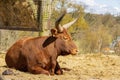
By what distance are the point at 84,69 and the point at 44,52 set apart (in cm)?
190

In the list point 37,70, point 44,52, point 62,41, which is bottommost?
point 37,70

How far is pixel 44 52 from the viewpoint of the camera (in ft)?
31.6

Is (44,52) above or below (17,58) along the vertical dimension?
above

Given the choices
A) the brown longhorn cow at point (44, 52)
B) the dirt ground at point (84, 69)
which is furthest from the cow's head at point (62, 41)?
the dirt ground at point (84, 69)

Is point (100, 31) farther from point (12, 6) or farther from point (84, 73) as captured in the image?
point (84, 73)

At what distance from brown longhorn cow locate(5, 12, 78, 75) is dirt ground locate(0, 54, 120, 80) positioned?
269 mm

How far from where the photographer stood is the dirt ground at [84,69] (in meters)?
8.99

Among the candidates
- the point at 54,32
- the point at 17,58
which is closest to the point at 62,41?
A: the point at 54,32

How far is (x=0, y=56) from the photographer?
45.3 ft

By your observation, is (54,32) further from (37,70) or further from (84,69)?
(84,69)

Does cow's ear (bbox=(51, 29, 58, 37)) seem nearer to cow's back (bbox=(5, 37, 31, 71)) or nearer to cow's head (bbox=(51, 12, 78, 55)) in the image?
cow's head (bbox=(51, 12, 78, 55))

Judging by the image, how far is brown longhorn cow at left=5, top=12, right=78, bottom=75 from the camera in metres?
9.52

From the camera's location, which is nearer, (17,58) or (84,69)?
(17,58)

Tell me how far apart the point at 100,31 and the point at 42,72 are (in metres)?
15.5
